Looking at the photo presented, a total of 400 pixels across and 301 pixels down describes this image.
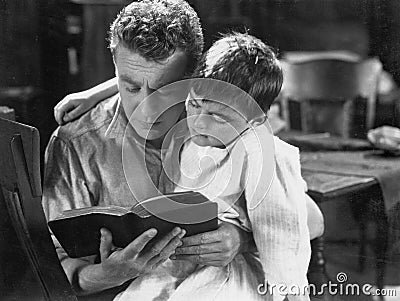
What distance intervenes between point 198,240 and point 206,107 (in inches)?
11.5

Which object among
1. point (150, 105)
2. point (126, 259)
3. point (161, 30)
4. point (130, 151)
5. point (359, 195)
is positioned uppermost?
point (161, 30)

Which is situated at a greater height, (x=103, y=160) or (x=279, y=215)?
(x=103, y=160)

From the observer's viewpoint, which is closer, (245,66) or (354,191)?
(245,66)

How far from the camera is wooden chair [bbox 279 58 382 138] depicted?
4.64ft

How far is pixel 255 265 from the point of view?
1416 millimetres

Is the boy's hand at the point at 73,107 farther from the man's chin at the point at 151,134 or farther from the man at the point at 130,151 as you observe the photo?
the man's chin at the point at 151,134

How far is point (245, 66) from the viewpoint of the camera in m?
1.31

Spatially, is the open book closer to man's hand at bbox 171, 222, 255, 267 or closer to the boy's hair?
man's hand at bbox 171, 222, 255, 267

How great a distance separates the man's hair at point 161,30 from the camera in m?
1.34

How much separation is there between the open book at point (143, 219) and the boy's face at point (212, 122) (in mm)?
124

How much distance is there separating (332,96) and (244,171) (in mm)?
288

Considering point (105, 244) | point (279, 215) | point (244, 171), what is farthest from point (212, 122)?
point (105, 244)

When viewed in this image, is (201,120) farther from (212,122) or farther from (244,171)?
(244,171)

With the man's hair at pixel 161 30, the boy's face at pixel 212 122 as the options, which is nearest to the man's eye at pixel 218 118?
the boy's face at pixel 212 122
